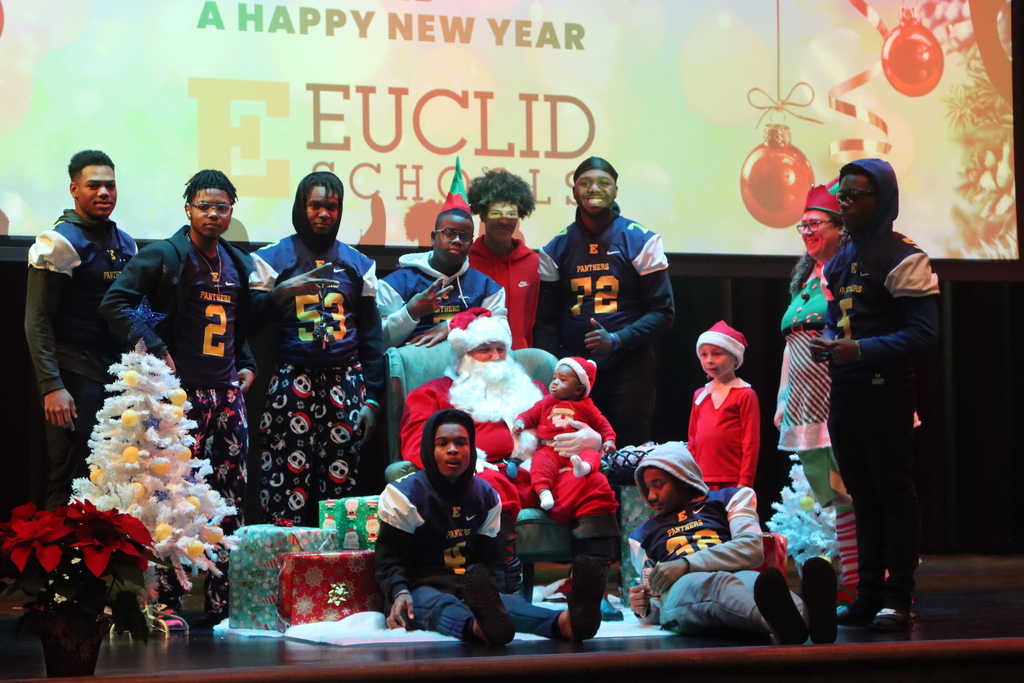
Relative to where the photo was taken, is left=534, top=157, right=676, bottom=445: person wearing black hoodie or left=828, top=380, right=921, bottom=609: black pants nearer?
left=828, top=380, right=921, bottom=609: black pants

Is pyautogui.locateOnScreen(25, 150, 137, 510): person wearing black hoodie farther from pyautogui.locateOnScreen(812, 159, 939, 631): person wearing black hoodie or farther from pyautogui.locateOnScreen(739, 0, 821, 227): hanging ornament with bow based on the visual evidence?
pyautogui.locateOnScreen(739, 0, 821, 227): hanging ornament with bow

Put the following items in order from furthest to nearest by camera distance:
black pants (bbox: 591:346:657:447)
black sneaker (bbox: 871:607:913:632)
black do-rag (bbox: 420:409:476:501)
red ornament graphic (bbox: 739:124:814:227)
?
1. red ornament graphic (bbox: 739:124:814:227)
2. black pants (bbox: 591:346:657:447)
3. black do-rag (bbox: 420:409:476:501)
4. black sneaker (bbox: 871:607:913:632)

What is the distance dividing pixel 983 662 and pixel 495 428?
2.06 metres

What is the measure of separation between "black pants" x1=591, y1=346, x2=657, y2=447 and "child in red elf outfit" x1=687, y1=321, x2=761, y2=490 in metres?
0.22

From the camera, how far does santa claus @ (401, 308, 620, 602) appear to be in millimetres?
4414

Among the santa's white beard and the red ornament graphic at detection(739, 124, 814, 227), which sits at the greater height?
the red ornament graphic at detection(739, 124, 814, 227)

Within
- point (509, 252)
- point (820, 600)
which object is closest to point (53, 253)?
point (509, 252)

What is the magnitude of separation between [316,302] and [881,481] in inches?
85.4

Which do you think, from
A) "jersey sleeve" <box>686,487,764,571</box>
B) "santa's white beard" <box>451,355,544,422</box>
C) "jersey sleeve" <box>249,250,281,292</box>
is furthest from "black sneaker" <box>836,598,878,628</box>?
"jersey sleeve" <box>249,250,281,292</box>

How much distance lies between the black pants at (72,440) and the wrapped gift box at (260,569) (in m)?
0.76

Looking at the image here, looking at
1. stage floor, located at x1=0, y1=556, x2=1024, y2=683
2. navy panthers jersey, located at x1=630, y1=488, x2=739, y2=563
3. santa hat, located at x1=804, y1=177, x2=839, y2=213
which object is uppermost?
santa hat, located at x1=804, y1=177, x2=839, y2=213

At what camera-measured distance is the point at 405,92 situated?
19.2ft

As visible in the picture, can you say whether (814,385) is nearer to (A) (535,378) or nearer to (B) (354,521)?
(A) (535,378)

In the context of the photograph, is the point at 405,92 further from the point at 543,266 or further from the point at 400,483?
the point at 400,483
